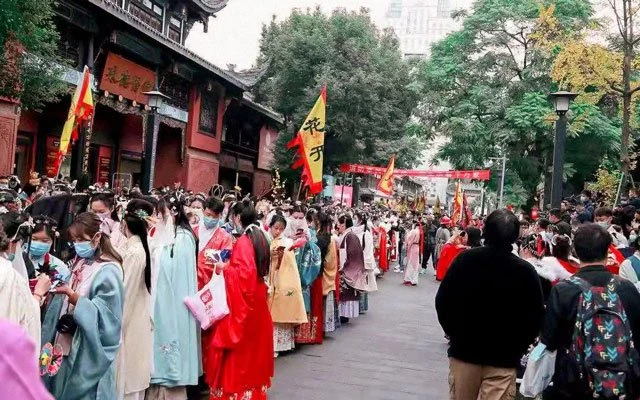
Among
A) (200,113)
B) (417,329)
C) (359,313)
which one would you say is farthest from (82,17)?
(417,329)

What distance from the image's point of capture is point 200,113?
811 inches

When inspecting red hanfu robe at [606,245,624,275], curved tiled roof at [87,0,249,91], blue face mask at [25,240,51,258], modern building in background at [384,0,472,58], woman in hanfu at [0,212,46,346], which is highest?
modern building in background at [384,0,472,58]

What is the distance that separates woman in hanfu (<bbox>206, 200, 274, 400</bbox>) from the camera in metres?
5.38

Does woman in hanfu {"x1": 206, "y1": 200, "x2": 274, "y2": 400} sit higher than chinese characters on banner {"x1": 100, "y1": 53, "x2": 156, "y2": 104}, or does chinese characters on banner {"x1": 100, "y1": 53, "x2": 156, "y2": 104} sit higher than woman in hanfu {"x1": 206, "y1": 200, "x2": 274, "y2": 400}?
chinese characters on banner {"x1": 100, "y1": 53, "x2": 156, "y2": 104}

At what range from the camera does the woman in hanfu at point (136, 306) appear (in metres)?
4.70

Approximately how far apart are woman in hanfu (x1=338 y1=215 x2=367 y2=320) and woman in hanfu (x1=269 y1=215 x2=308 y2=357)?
276cm

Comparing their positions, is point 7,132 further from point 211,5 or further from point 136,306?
point 211,5

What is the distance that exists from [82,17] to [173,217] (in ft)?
31.5

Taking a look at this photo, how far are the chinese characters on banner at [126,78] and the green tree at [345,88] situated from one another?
11803 mm

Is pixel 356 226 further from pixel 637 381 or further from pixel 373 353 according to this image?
pixel 637 381

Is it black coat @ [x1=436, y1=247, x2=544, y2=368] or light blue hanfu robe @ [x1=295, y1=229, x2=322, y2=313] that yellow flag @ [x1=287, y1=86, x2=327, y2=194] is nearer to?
light blue hanfu robe @ [x1=295, y1=229, x2=322, y2=313]

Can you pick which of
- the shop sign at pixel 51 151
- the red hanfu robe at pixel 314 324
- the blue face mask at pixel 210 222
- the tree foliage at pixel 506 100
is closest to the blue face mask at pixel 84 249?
the blue face mask at pixel 210 222

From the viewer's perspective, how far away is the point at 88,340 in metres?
3.82

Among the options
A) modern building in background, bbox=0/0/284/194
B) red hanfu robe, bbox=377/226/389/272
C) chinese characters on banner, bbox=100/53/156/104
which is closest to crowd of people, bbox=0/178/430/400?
modern building in background, bbox=0/0/284/194
